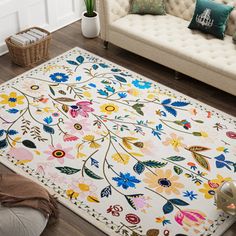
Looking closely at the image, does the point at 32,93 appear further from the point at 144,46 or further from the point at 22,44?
the point at 144,46

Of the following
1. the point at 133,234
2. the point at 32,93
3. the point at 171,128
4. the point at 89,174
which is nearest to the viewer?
the point at 133,234

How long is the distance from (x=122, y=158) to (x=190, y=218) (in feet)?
2.59

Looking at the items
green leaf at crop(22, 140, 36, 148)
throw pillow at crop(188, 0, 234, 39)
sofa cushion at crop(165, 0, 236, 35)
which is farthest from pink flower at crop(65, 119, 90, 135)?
sofa cushion at crop(165, 0, 236, 35)

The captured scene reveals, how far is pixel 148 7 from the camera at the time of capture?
5.12m

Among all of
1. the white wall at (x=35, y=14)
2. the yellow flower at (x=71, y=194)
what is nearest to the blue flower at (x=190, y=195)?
the yellow flower at (x=71, y=194)

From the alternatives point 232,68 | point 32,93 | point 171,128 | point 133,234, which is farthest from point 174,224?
point 32,93

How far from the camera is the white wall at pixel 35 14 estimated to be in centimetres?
502

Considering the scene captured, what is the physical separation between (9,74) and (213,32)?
215 cm

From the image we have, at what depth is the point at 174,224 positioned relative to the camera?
338 centimetres

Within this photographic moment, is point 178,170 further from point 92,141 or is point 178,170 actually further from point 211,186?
point 92,141

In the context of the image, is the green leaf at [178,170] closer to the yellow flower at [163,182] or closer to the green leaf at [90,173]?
the yellow flower at [163,182]

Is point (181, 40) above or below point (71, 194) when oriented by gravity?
above

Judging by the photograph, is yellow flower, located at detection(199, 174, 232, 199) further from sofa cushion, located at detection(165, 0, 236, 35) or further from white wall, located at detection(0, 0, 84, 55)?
white wall, located at detection(0, 0, 84, 55)

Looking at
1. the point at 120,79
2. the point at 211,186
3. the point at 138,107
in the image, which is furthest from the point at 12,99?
the point at 211,186
